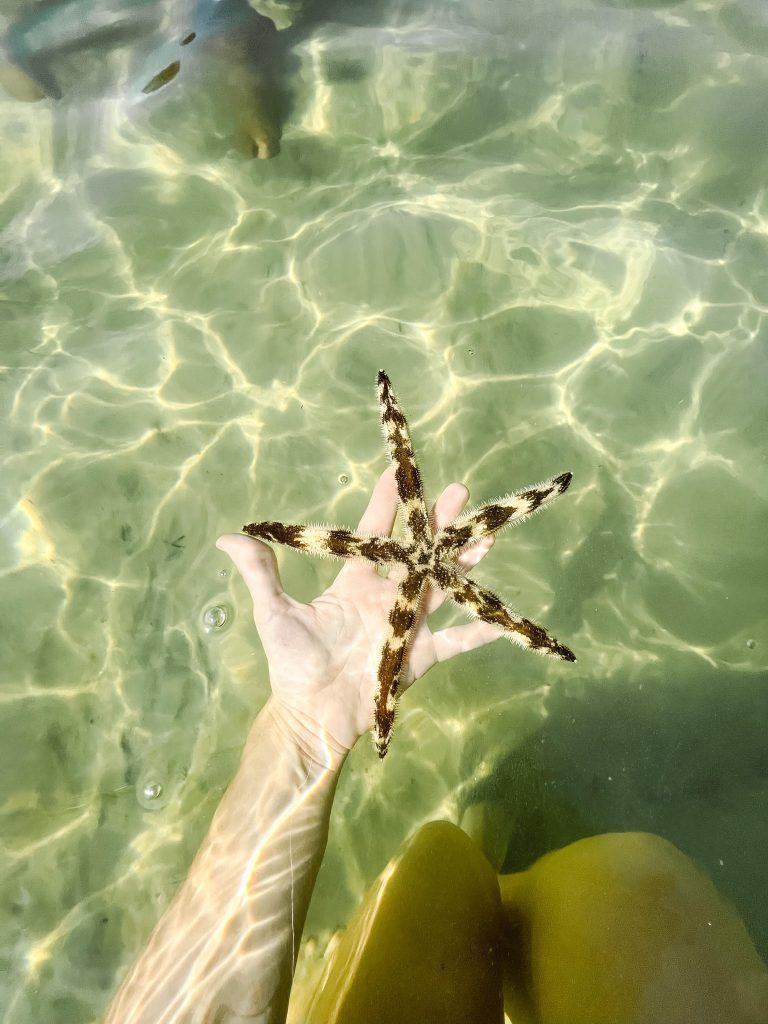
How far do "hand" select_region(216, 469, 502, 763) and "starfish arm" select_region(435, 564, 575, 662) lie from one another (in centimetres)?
9

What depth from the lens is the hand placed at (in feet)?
11.1

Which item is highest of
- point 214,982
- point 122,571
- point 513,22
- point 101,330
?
point 513,22

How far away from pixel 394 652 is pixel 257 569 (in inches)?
33.8

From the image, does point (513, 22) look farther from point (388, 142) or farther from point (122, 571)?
point (122, 571)

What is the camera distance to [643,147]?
5355 mm

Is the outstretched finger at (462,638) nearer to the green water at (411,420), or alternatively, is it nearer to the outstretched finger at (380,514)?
the outstretched finger at (380,514)

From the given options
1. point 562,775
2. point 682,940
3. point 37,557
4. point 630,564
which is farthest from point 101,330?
point 682,940

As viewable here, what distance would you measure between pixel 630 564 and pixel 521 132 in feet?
13.1

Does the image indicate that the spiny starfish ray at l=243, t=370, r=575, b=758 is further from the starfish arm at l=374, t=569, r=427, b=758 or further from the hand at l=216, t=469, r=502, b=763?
the hand at l=216, t=469, r=502, b=763

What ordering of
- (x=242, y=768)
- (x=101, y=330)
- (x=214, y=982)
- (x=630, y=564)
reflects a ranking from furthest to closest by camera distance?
1. (x=101, y=330)
2. (x=630, y=564)
3. (x=242, y=768)
4. (x=214, y=982)

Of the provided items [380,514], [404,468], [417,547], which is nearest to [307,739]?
[417,547]

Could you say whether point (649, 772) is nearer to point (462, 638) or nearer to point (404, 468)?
point (462, 638)

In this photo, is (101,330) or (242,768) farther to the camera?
(101,330)

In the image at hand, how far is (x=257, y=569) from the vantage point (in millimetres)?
3334
